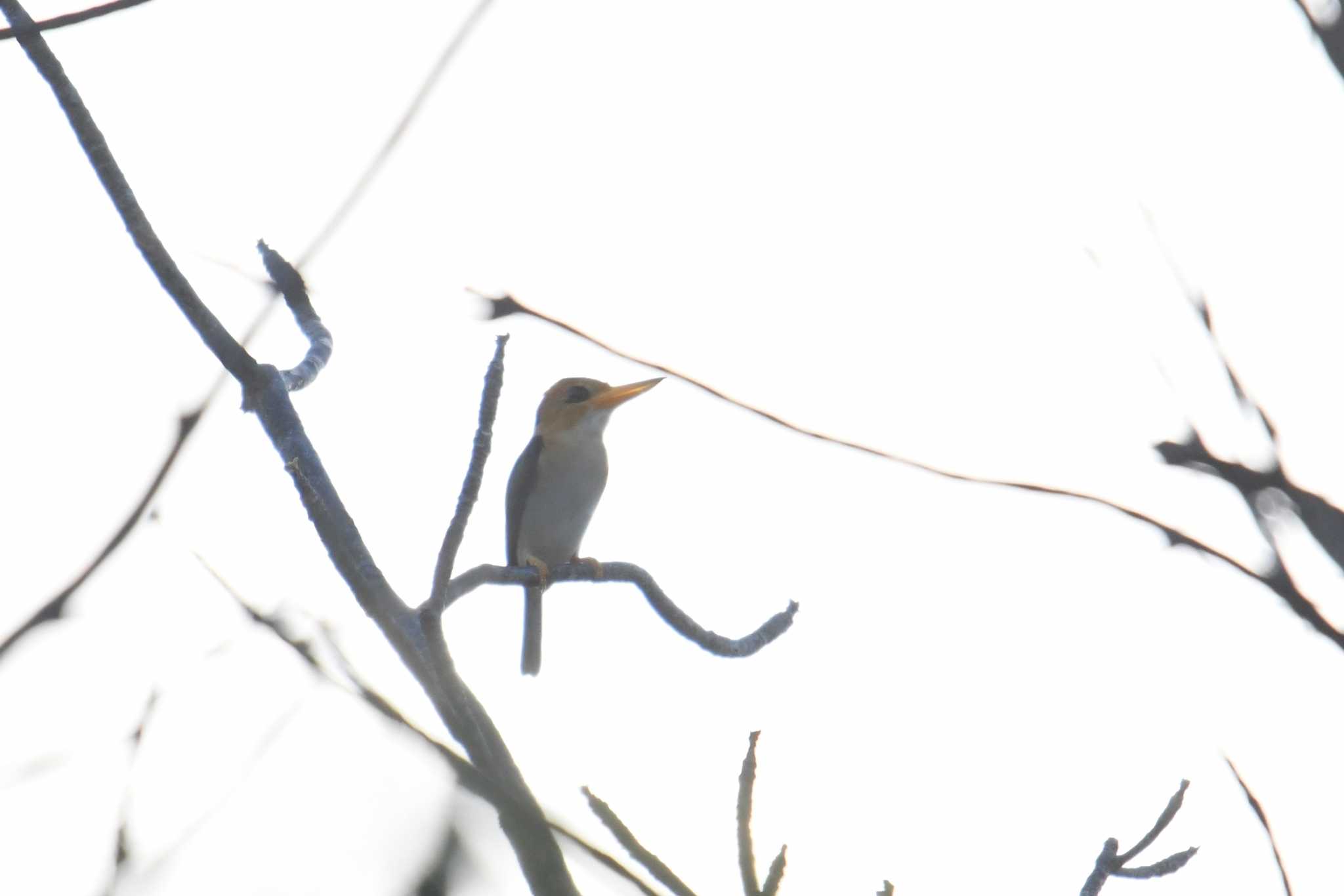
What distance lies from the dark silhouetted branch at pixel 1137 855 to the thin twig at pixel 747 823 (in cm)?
64

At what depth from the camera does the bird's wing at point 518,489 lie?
673 cm

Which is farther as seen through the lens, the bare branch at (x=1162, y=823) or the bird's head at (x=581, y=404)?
the bird's head at (x=581, y=404)

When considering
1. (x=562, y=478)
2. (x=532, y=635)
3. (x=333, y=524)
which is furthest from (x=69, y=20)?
(x=532, y=635)

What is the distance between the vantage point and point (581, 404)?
6852mm

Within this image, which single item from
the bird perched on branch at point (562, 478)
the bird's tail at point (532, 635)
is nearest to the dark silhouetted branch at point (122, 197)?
the bird perched on branch at point (562, 478)

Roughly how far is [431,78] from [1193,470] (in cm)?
138

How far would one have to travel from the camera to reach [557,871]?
1.31m

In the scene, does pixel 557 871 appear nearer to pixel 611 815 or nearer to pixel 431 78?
pixel 611 815

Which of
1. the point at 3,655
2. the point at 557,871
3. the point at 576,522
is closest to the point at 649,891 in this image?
the point at 557,871

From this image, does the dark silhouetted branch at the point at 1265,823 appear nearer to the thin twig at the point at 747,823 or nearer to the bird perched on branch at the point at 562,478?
the thin twig at the point at 747,823

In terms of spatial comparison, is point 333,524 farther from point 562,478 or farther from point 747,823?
point 562,478

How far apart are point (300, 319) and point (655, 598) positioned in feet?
3.67

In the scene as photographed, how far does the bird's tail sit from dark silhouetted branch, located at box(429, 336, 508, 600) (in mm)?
5039

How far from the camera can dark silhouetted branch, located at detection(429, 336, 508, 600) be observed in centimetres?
200
